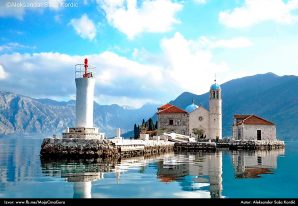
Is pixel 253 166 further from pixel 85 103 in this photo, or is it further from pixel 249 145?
pixel 249 145

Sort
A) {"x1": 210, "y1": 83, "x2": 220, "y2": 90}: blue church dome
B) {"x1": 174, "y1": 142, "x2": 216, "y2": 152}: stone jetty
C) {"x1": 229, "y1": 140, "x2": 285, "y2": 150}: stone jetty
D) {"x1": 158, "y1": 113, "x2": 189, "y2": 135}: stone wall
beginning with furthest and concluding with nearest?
{"x1": 210, "y1": 83, "x2": 220, "y2": 90}: blue church dome → {"x1": 158, "y1": 113, "x2": 189, "y2": 135}: stone wall → {"x1": 229, "y1": 140, "x2": 285, "y2": 150}: stone jetty → {"x1": 174, "y1": 142, "x2": 216, "y2": 152}: stone jetty

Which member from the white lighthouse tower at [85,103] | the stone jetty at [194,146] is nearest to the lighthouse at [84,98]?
the white lighthouse tower at [85,103]

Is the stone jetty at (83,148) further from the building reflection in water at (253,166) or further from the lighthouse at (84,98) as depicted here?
the building reflection in water at (253,166)

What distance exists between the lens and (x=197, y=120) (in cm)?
7662

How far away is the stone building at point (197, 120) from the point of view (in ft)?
251

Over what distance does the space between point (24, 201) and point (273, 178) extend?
15995 millimetres

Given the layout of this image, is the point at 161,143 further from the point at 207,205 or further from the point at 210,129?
the point at 207,205

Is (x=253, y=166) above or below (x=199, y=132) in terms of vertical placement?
below

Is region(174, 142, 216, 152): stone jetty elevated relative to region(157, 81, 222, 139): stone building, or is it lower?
lower

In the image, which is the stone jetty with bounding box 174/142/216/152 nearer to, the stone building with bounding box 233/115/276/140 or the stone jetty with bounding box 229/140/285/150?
the stone jetty with bounding box 229/140/285/150

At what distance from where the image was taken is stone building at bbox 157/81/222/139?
7662 centimetres

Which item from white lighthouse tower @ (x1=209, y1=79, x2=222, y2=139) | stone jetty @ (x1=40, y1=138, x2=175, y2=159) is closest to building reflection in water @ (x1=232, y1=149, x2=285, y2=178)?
stone jetty @ (x1=40, y1=138, x2=175, y2=159)

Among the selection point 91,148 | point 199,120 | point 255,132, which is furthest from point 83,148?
point 255,132

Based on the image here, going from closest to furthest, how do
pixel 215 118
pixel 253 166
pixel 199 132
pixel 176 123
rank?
pixel 253 166, pixel 199 132, pixel 215 118, pixel 176 123
